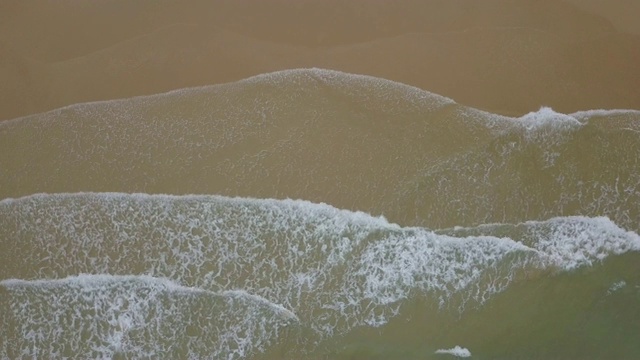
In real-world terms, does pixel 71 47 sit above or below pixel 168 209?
above

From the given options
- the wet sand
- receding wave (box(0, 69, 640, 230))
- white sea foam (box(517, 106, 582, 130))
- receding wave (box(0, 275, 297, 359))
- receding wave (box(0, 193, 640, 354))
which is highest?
the wet sand

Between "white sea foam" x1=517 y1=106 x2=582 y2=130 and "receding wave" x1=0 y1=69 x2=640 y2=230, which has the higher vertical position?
"white sea foam" x1=517 y1=106 x2=582 y2=130

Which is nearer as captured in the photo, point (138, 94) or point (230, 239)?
point (230, 239)

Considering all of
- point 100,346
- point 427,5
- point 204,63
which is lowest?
point 100,346

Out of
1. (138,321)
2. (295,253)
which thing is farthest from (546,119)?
(138,321)

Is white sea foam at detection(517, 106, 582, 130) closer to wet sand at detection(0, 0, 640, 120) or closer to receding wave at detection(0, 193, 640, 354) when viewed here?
wet sand at detection(0, 0, 640, 120)

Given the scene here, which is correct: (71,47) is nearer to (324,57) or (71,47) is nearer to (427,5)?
(324,57)

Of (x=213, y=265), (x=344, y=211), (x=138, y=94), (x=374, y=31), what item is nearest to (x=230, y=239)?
(x=213, y=265)

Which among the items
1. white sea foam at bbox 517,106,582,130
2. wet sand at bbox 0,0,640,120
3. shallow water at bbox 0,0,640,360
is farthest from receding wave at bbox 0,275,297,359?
Answer: white sea foam at bbox 517,106,582,130
